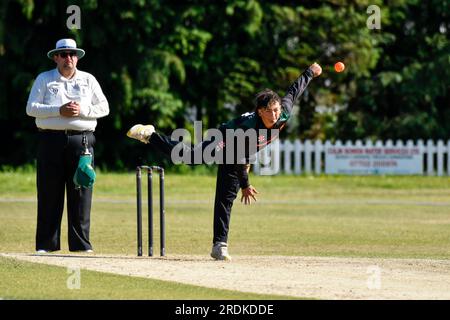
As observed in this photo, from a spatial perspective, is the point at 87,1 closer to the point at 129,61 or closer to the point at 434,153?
the point at 129,61

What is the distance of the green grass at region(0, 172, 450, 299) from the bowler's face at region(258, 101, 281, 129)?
8.44 feet

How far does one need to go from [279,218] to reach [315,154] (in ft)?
49.3

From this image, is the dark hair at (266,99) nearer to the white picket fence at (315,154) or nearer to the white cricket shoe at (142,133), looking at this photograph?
the white cricket shoe at (142,133)

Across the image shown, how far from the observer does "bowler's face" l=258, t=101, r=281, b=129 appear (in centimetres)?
1341

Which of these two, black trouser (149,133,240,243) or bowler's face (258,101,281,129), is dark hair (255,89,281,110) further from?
black trouser (149,133,240,243)

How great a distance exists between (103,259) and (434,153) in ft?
83.6

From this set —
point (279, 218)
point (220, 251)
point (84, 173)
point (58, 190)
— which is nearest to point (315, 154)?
point (279, 218)

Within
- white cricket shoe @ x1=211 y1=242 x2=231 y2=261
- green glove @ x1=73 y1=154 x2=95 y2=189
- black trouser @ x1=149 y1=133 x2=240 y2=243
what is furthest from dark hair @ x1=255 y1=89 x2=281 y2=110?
green glove @ x1=73 y1=154 x2=95 y2=189

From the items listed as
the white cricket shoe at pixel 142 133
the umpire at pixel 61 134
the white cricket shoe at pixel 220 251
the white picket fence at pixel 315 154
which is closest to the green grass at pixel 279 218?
the umpire at pixel 61 134

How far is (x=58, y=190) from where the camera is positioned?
47.9 feet

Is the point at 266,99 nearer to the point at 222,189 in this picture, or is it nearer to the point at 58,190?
the point at 222,189

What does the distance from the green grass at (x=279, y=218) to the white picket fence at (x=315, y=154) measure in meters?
1.68
